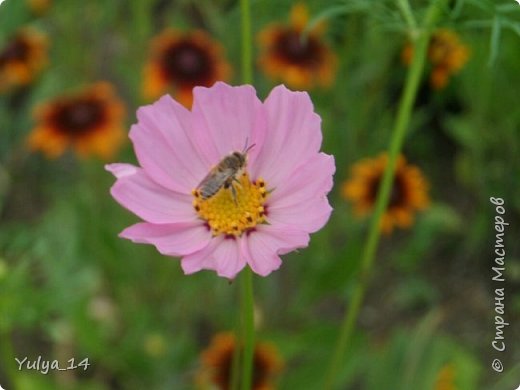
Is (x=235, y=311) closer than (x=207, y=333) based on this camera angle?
Yes

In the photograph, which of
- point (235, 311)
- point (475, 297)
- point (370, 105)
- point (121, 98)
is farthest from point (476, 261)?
point (121, 98)

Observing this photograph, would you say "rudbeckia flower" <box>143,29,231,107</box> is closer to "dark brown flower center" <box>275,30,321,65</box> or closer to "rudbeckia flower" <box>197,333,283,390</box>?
"dark brown flower center" <box>275,30,321,65</box>

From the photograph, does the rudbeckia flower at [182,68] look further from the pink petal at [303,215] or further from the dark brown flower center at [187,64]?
the pink petal at [303,215]

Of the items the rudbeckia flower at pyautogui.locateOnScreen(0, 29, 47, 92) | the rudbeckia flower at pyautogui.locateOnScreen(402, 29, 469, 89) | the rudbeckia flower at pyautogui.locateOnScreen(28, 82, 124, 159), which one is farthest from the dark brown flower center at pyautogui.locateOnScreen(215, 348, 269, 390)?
the rudbeckia flower at pyautogui.locateOnScreen(0, 29, 47, 92)

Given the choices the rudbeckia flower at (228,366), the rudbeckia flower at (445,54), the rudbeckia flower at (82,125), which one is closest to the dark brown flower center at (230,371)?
the rudbeckia flower at (228,366)

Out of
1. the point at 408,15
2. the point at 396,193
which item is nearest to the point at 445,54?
the point at 396,193

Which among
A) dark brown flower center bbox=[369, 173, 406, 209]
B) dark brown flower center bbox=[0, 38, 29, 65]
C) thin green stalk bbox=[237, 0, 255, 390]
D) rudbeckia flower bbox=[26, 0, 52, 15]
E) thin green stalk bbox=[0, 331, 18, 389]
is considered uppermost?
rudbeckia flower bbox=[26, 0, 52, 15]

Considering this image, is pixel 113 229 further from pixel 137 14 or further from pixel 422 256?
pixel 422 256
